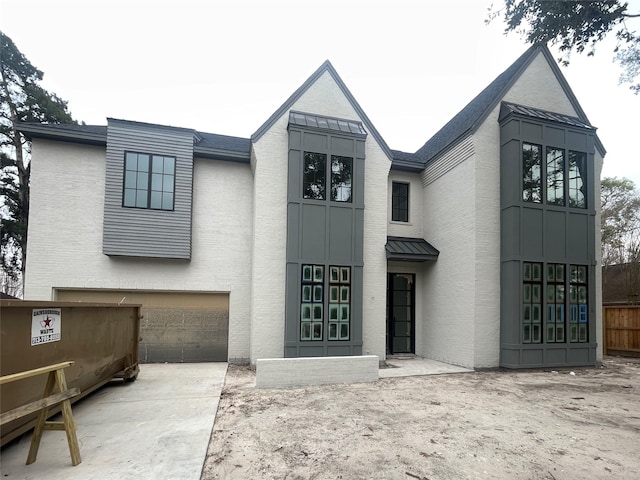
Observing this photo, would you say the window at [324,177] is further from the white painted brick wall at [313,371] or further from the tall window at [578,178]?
the tall window at [578,178]

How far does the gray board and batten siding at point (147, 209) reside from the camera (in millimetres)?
9938

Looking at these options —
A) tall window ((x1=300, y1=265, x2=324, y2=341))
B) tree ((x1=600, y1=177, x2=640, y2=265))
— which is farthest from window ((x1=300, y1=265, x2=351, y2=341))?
tree ((x1=600, y1=177, x2=640, y2=265))

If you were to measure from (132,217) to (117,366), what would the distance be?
14.2ft

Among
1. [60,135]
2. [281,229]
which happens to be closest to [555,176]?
[281,229]

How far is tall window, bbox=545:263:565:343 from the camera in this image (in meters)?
10.2

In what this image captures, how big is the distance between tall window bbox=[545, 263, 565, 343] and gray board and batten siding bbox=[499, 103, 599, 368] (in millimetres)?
152

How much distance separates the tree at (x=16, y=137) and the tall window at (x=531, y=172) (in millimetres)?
19870

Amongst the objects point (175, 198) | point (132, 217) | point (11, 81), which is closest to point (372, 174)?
point (175, 198)

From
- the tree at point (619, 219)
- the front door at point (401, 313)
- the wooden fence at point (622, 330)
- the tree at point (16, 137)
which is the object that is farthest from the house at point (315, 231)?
the tree at point (619, 219)

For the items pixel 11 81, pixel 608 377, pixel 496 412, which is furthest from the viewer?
pixel 11 81

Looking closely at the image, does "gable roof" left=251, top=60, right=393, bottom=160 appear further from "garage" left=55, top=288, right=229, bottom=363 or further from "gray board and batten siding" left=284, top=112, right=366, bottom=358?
"garage" left=55, top=288, right=229, bottom=363

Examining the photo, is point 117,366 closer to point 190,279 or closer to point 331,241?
point 190,279

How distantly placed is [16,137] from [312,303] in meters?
16.7

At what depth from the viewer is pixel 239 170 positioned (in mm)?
11344
